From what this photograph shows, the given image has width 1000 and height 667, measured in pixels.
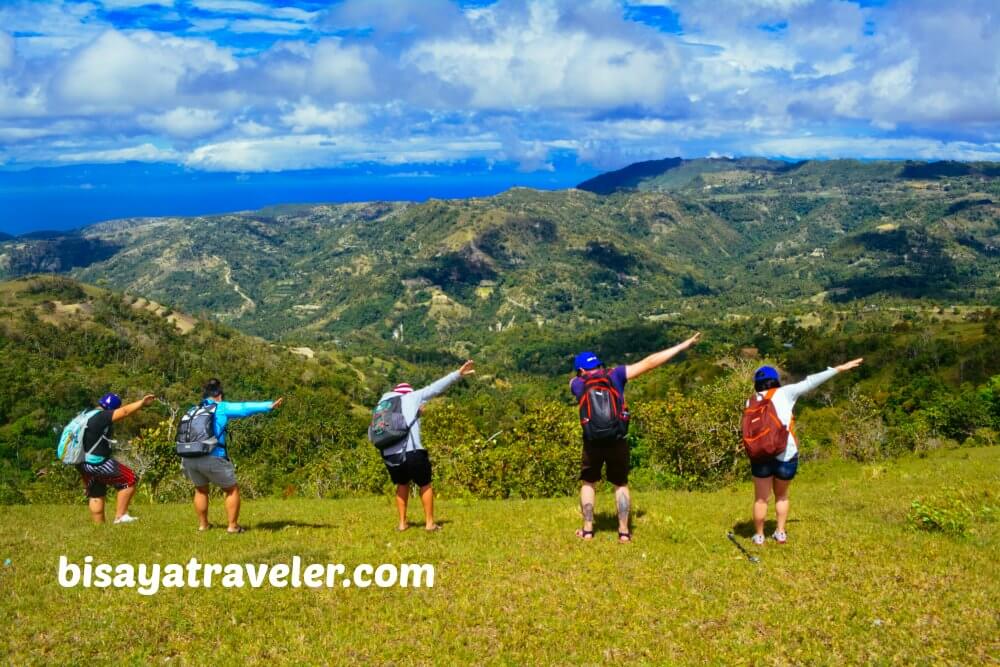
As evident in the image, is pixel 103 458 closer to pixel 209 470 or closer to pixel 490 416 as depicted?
pixel 209 470

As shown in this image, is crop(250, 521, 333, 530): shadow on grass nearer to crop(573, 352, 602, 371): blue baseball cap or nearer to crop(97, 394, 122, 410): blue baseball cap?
crop(97, 394, 122, 410): blue baseball cap

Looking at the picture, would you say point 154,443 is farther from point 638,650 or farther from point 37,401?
point 37,401

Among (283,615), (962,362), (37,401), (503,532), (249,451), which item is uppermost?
(283,615)

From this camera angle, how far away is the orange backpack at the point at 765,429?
1126 centimetres

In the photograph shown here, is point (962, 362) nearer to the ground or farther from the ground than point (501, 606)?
nearer to the ground

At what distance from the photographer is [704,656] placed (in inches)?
307

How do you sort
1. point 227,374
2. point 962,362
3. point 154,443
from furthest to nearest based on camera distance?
point 227,374, point 962,362, point 154,443

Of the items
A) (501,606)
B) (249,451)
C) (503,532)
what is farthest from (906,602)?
(249,451)

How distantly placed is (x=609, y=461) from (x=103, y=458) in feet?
36.2

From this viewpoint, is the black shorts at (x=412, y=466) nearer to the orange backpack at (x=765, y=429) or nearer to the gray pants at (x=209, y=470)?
the gray pants at (x=209, y=470)

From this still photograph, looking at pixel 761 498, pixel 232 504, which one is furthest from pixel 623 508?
pixel 232 504

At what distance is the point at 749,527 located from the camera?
13.6 metres

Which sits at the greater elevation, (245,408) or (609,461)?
(245,408)

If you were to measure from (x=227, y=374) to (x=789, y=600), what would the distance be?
658 feet
